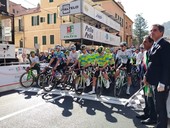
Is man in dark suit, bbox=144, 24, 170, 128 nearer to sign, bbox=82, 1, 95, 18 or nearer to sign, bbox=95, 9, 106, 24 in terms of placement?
sign, bbox=82, 1, 95, 18

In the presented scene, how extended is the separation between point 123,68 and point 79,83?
183 centimetres

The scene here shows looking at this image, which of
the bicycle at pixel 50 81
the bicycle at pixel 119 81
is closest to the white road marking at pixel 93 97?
the bicycle at pixel 50 81

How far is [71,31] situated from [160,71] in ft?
54.9

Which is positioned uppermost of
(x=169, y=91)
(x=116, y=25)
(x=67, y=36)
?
(x=116, y=25)

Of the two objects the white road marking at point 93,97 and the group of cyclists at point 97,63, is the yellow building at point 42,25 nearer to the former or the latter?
the group of cyclists at point 97,63

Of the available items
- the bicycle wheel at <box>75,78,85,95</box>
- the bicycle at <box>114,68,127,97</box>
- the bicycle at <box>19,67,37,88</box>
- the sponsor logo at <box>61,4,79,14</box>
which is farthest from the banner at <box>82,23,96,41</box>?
the bicycle wheel at <box>75,78,85,95</box>

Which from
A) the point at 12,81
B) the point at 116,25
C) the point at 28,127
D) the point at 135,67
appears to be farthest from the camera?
the point at 116,25

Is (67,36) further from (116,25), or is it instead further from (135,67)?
(116,25)

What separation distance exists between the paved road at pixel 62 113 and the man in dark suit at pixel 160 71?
1.00m

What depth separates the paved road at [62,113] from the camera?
491cm

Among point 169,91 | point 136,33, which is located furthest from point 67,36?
point 136,33

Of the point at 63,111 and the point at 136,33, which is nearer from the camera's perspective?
the point at 63,111

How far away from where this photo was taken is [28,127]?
4.70 m

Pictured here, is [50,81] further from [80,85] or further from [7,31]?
[7,31]
